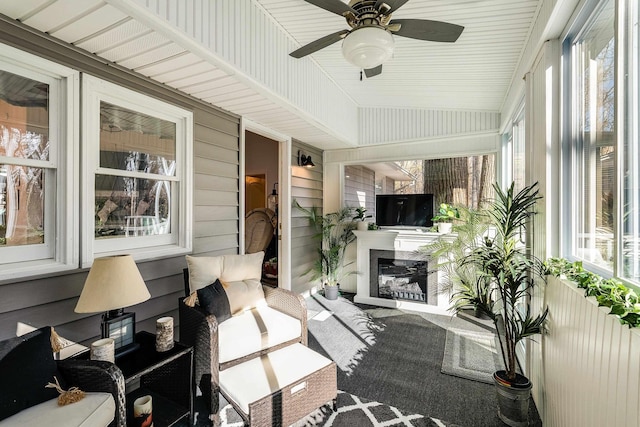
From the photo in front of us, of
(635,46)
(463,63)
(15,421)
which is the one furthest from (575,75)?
(15,421)

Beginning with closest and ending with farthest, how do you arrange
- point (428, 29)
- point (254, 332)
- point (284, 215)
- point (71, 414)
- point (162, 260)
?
point (71, 414) → point (428, 29) → point (254, 332) → point (162, 260) → point (284, 215)

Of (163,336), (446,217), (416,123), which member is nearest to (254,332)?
(163,336)

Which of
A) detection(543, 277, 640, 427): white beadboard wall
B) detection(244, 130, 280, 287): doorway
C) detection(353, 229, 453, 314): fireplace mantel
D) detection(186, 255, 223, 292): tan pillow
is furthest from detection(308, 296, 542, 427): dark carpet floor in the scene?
detection(244, 130, 280, 287): doorway

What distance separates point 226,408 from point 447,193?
12.3 ft

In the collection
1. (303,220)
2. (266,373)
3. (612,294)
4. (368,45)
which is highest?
(368,45)

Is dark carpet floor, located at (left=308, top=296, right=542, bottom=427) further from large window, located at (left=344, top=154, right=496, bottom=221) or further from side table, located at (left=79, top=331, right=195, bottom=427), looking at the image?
large window, located at (left=344, top=154, right=496, bottom=221)

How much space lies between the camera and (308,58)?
3107mm

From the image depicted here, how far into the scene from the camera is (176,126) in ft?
8.71

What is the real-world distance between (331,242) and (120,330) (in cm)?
340

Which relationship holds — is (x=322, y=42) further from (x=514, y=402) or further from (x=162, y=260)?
(x=514, y=402)

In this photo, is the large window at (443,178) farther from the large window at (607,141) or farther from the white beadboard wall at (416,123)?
the large window at (607,141)

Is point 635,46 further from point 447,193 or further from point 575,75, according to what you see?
point 447,193

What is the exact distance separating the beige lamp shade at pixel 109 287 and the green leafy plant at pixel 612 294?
218 cm

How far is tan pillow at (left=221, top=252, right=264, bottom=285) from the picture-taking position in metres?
2.50
